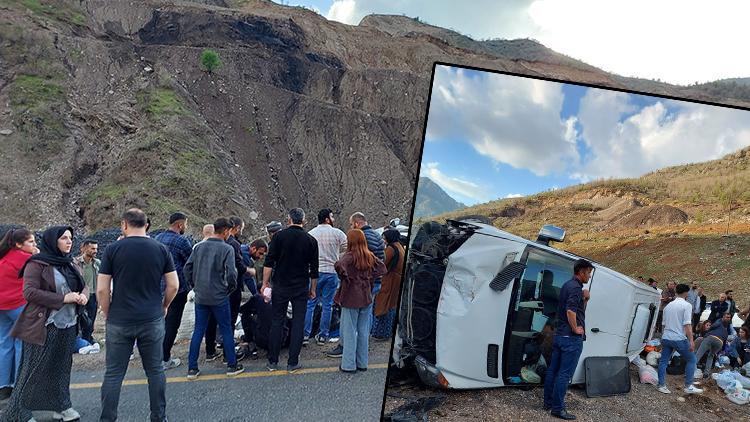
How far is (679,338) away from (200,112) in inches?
873

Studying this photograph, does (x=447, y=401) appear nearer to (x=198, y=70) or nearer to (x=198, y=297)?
(x=198, y=297)

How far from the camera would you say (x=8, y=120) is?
16875 mm

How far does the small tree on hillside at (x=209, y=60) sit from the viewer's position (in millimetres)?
23219

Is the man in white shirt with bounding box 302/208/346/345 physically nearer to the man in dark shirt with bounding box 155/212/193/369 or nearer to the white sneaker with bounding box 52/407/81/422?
the man in dark shirt with bounding box 155/212/193/369

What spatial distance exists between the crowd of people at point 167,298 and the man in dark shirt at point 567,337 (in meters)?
0.78

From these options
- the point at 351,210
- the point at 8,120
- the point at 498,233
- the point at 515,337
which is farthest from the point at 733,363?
the point at 8,120

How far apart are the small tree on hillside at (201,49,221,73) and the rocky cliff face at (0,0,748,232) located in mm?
352

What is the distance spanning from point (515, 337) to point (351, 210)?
19.8 metres

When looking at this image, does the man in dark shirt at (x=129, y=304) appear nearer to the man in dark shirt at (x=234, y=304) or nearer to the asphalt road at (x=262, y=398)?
the asphalt road at (x=262, y=398)

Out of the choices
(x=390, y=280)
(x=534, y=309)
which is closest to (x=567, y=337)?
(x=534, y=309)

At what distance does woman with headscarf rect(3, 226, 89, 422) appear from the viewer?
3.08m

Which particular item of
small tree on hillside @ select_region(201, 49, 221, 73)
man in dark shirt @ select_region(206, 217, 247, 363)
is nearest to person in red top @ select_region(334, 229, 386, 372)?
man in dark shirt @ select_region(206, 217, 247, 363)

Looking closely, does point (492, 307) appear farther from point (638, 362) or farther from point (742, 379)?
point (742, 379)

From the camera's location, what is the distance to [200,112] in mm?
21625
